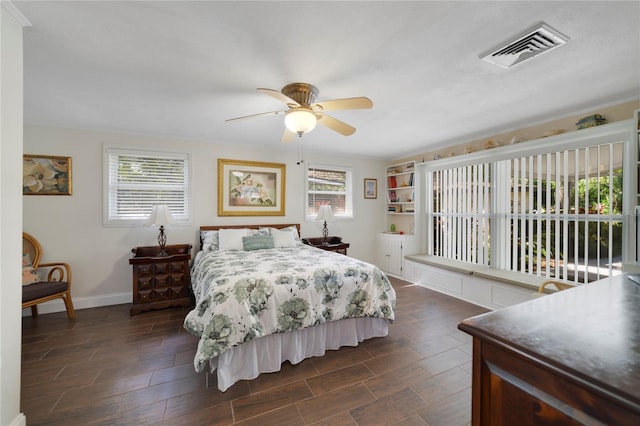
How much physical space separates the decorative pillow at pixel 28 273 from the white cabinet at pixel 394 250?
510 centimetres

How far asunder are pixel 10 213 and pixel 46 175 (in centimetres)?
277

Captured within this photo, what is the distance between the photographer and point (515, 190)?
3625mm

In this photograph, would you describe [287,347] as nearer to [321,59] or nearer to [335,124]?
[335,124]

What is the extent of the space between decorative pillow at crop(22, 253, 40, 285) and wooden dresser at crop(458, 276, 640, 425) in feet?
14.2

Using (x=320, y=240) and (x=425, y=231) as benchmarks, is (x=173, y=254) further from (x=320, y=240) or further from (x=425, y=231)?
(x=425, y=231)

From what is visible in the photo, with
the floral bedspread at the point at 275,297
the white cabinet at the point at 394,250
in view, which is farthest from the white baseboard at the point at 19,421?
the white cabinet at the point at 394,250

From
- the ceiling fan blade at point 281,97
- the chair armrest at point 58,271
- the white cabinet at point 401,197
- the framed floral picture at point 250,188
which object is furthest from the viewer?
the white cabinet at point 401,197

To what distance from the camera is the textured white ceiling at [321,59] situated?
1.49 m

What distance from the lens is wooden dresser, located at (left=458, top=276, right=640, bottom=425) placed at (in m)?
0.58

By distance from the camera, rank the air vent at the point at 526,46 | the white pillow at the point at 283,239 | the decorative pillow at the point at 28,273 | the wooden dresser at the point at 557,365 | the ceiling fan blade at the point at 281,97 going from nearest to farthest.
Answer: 1. the wooden dresser at the point at 557,365
2. the air vent at the point at 526,46
3. the ceiling fan blade at the point at 281,97
4. the decorative pillow at the point at 28,273
5. the white pillow at the point at 283,239

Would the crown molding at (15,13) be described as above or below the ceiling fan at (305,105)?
above

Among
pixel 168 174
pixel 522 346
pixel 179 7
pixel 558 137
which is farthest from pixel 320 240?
pixel 522 346

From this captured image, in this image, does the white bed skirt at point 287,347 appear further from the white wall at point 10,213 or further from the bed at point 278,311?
the white wall at point 10,213

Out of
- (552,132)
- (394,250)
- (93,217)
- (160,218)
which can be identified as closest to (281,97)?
(160,218)
